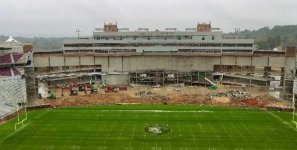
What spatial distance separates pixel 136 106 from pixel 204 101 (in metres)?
13.1

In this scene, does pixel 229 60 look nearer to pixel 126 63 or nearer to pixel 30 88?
pixel 126 63

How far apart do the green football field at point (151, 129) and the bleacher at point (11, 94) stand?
4.11 m

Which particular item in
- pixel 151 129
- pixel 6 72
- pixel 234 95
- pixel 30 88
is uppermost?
pixel 6 72

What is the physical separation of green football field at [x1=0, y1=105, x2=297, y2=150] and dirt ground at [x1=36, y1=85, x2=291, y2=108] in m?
4.59

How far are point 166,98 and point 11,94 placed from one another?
1124 inches

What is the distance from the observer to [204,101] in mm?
65438

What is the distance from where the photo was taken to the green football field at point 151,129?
4141 centimetres

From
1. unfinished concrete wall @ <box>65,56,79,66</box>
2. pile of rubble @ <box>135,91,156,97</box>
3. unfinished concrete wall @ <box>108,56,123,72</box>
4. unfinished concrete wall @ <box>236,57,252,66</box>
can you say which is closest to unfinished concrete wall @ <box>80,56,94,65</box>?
unfinished concrete wall @ <box>65,56,79,66</box>

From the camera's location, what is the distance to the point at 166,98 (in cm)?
6862

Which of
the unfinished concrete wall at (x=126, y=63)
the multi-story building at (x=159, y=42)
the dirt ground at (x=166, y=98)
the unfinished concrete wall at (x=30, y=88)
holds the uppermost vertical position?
the multi-story building at (x=159, y=42)

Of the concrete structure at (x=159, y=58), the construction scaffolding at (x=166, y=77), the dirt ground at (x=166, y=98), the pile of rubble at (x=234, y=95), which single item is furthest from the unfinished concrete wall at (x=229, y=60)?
the pile of rubble at (x=234, y=95)

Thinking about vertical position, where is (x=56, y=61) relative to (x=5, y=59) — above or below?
below

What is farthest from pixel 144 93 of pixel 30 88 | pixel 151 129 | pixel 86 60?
pixel 86 60

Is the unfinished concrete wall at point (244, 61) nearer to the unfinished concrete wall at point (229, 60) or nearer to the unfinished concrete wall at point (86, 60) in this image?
the unfinished concrete wall at point (229, 60)
